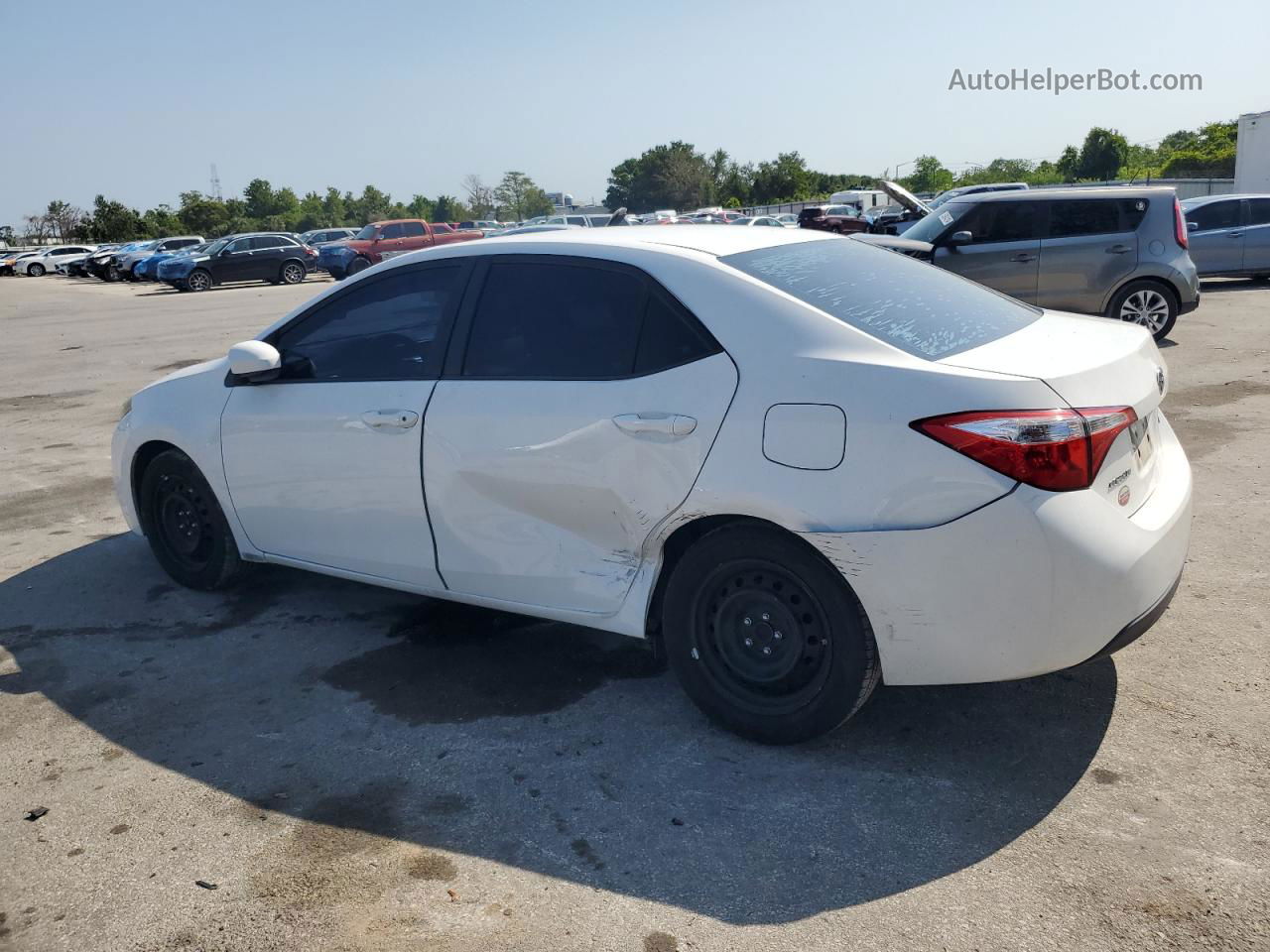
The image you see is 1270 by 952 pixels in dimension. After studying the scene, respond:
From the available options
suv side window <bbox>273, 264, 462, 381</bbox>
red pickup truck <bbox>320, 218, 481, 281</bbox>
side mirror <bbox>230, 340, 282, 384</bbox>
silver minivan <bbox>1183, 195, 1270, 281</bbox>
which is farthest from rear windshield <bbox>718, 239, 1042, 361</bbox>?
red pickup truck <bbox>320, 218, 481, 281</bbox>

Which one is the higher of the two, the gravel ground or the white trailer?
the white trailer

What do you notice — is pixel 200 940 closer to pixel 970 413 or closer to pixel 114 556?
pixel 970 413

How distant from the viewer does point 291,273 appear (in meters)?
35.2

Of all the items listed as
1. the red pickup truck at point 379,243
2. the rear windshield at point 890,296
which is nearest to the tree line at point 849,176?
the red pickup truck at point 379,243

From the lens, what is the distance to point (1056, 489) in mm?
3086

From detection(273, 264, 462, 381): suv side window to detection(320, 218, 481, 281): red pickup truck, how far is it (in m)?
28.9

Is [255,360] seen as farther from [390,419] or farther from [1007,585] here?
[1007,585]

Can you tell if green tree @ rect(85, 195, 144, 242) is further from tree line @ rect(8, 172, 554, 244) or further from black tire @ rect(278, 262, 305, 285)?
black tire @ rect(278, 262, 305, 285)

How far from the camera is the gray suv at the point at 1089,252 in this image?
11.4 metres

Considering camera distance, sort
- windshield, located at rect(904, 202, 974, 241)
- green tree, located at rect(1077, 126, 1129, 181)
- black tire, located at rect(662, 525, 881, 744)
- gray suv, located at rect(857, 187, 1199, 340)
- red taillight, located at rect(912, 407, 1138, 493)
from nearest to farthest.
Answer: red taillight, located at rect(912, 407, 1138, 493) → black tire, located at rect(662, 525, 881, 744) → gray suv, located at rect(857, 187, 1199, 340) → windshield, located at rect(904, 202, 974, 241) → green tree, located at rect(1077, 126, 1129, 181)

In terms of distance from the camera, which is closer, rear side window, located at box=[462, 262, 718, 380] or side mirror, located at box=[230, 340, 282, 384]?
rear side window, located at box=[462, 262, 718, 380]

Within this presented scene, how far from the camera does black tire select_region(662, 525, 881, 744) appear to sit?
335 centimetres

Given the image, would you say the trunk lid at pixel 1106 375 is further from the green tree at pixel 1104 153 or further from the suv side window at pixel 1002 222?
the green tree at pixel 1104 153

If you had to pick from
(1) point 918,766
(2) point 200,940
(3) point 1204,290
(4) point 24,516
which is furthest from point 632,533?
(3) point 1204,290
